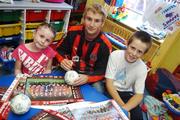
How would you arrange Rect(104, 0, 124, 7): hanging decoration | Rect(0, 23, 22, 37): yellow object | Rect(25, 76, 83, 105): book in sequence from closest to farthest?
Rect(25, 76, 83, 105): book → Rect(0, 23, 22, 37): yellow object → Rect(104, 0, 124, 7): hanging decoration

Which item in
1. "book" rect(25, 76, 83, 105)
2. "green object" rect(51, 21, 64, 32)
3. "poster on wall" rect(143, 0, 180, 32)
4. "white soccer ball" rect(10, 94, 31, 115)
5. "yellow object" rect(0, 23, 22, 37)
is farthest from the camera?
"green object" rect(51, 21, 64, 32)

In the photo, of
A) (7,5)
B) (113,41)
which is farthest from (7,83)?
(113,41)

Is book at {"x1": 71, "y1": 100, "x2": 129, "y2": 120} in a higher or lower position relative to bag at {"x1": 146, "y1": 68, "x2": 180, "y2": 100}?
higher

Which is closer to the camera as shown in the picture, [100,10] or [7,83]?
[7,83]

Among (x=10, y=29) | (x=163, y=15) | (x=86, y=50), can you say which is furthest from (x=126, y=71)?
(x=10, y=29)

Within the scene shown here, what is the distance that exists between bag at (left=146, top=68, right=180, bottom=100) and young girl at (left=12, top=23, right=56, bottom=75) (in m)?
1.33

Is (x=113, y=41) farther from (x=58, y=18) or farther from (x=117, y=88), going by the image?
(x=117, y=88)

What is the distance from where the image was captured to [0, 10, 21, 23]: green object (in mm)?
2147

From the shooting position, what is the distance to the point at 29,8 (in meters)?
2.24

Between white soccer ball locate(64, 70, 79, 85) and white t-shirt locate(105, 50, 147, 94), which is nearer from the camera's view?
white soccer ball locate(64, 70, 79, 85)

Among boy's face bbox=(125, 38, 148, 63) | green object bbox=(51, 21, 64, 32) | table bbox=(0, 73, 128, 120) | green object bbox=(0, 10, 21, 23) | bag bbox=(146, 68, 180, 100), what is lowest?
bag bbox=(146, 68, 180, 100)

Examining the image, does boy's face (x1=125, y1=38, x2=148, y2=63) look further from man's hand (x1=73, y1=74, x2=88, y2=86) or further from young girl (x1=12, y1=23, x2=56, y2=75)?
young girl (x1=12, y1=23, x2=56, y2=75)

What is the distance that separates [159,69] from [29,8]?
162 centimetres

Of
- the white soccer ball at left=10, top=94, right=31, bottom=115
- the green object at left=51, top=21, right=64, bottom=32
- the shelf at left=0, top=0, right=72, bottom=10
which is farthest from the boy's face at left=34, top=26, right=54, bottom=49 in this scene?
the green object at left=51, top=21, right=64, bottom=32
